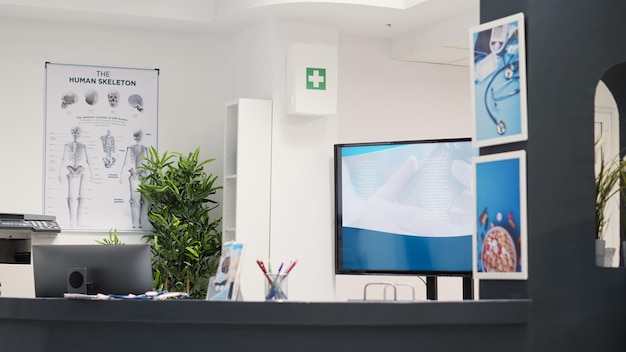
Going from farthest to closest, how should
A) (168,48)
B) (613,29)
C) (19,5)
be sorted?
(168,48)
(19,5)
(613,29)

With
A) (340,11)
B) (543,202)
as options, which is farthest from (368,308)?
(340,11)

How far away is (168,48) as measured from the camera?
8484mm

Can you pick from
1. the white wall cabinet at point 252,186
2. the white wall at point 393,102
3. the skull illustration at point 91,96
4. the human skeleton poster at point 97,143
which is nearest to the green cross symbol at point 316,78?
the white wall cabinet at point 252,186

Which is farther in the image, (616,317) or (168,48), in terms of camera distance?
(168,48)

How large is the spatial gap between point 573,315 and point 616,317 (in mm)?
257

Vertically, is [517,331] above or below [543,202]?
below

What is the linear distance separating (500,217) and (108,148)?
4566 millimetres

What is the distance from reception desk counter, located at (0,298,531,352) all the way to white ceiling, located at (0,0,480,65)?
3.89 metres

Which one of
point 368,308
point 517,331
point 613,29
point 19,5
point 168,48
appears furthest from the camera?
point 168,48

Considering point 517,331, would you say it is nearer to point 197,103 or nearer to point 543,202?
point 543,202

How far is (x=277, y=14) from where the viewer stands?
7871 mm

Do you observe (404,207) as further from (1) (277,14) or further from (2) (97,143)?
(2) (97,143)

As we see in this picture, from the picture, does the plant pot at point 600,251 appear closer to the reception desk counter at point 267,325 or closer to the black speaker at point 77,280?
the reception desk counter at point 267,325

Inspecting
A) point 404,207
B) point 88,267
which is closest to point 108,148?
point 404,207
